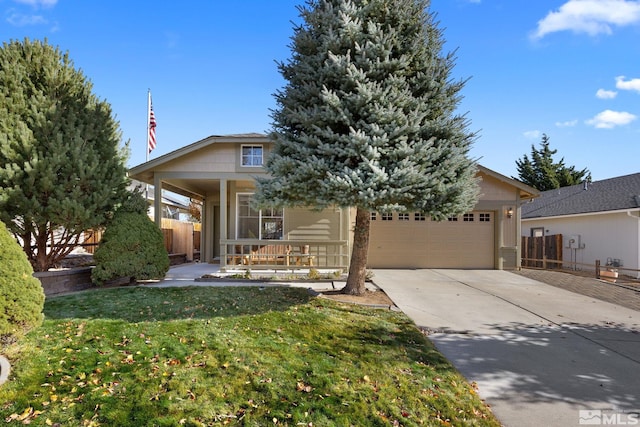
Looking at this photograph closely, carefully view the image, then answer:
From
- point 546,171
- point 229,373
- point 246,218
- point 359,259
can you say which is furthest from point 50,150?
point 546,171

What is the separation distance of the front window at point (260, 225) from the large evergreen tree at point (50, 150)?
4.37 metres

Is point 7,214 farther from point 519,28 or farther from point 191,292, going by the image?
point 519,28

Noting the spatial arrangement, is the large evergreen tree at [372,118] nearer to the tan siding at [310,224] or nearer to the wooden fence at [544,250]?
the tan siding at [310,224]

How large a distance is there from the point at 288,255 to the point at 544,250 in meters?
11.8

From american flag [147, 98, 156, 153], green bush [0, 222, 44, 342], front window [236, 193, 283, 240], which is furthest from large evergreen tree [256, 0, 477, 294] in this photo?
american flag [147, 98, 156, 153]

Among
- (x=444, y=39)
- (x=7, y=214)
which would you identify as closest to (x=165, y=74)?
(x=7, y=214)

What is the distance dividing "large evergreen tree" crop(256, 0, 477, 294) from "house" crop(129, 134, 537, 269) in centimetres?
451

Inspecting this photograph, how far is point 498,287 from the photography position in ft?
30.8

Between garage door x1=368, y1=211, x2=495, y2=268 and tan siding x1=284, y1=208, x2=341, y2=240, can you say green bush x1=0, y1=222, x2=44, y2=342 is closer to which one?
tan siding x1=284, y1=208, x2=341, y2=240

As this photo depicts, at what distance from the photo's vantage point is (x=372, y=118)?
602 centimetres

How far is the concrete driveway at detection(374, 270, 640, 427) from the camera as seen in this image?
131 inches

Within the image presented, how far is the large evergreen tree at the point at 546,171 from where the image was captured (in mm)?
28906

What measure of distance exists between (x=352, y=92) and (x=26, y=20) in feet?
27.0

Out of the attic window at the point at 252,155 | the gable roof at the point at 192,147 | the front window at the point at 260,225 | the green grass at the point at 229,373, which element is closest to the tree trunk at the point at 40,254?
the green grass at the point at 229,373
